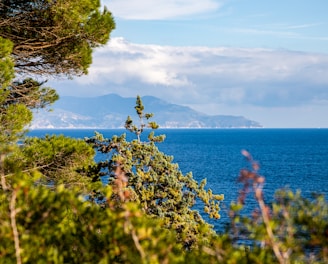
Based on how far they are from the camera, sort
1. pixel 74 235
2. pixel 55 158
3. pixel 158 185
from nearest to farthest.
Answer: pixel 74 235, pixel 55 158, pixel 158 185

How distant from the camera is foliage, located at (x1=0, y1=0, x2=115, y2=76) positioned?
14062 mm

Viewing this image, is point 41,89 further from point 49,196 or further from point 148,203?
point 49,196

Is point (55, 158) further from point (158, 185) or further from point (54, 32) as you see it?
point (158, 185)

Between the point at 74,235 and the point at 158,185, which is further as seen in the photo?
the point at 158,185

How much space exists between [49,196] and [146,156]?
65.2 feet

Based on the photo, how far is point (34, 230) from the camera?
16.3 feet

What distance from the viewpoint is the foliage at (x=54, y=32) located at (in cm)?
1406

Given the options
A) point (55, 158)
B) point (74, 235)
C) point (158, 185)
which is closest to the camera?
point (74, 235)

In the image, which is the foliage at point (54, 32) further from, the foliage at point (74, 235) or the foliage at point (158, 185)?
the foliage at point (74, 235)

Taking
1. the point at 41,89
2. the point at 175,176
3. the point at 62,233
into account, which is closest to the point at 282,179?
the point at 175,176

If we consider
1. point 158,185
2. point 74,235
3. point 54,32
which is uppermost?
point 54,32

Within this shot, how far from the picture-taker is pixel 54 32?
14.6m

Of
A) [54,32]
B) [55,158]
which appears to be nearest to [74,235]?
[55,158]

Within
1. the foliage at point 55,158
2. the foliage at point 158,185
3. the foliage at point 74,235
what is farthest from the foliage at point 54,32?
the foliage at point 74,235
